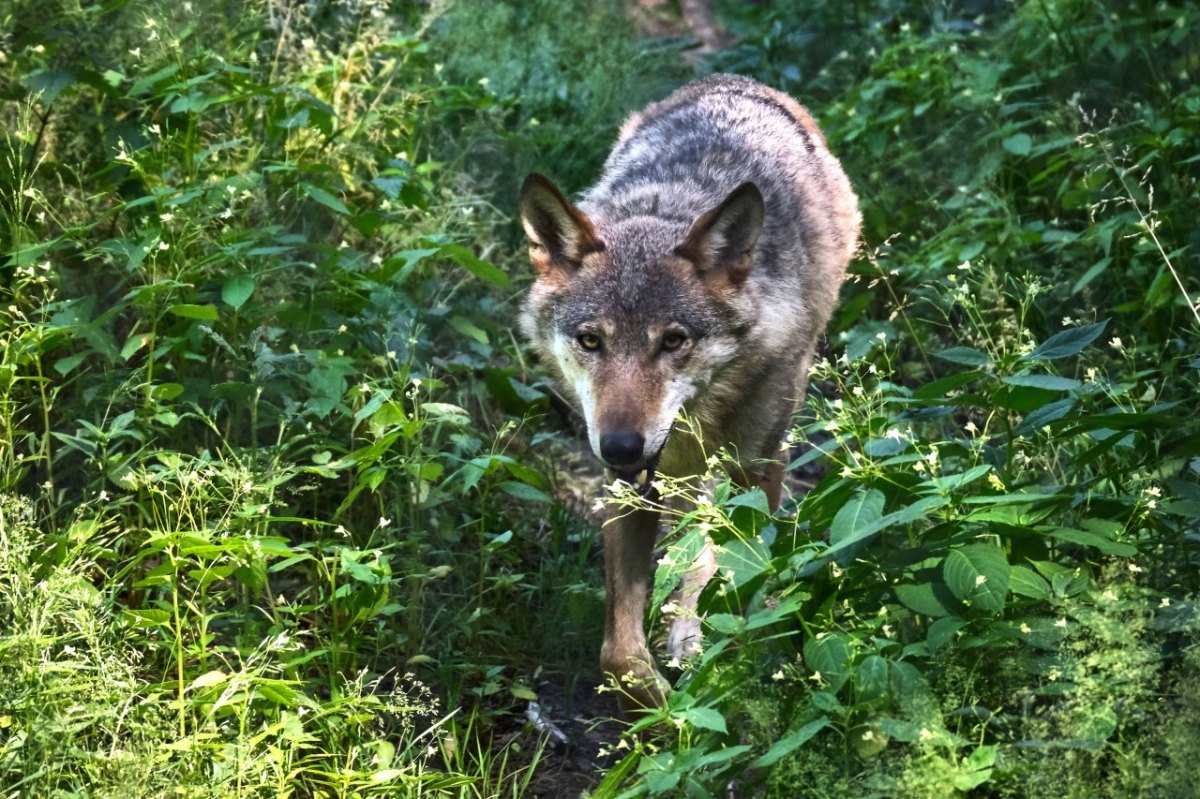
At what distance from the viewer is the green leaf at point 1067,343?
3.57 metres

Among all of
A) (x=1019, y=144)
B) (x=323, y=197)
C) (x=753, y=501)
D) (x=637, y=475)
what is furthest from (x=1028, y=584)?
(x=1019, y=144)

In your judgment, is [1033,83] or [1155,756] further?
[1033,83]

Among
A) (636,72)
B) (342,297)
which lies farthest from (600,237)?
(636,72)

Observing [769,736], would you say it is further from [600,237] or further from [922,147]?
[922,147]

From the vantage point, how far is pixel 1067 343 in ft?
12.0

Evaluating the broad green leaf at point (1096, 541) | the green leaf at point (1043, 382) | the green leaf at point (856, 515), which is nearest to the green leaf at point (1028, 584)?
the broad green leaf at point (1096, 541)

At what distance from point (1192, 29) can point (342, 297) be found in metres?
4.61

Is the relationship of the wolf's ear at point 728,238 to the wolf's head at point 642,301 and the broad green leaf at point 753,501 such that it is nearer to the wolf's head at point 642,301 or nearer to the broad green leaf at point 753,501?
the wolf's head at point 642,301

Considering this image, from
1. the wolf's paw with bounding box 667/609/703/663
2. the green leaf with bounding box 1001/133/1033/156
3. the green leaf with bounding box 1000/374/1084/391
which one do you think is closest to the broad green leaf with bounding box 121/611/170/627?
the wolf's paw with bounding box 667/609/703/663

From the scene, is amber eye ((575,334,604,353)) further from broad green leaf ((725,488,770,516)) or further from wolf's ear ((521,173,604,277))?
broad green leaf ((725,488,770,516))

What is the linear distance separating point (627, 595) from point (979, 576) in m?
1.93

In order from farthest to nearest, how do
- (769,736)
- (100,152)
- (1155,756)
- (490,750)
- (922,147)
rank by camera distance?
(922,147), (100,152), (490,750), (769,736), (1155,756)

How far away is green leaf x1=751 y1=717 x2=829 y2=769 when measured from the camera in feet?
10.2

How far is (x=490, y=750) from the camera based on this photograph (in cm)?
446
